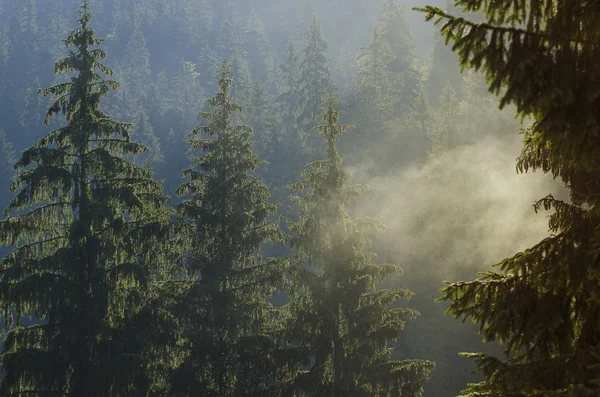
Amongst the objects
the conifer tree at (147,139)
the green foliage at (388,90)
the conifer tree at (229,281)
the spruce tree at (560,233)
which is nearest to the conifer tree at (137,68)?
the conifer tree at (147,139)

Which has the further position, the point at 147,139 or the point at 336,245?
the point at 147,139

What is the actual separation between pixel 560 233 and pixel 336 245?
12.4m

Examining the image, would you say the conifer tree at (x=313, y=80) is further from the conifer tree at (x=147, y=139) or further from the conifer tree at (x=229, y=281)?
the conifer tree at (x=229, y=281)

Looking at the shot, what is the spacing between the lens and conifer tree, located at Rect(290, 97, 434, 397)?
622 inches

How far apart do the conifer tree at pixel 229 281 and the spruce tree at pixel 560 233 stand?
1229cm

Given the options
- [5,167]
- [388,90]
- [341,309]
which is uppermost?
[5,167]

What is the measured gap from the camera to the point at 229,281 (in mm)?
18141

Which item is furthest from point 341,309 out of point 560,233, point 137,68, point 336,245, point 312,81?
point 137,68

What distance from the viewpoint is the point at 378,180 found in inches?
1729

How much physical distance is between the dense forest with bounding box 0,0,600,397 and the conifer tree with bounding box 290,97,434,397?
55 mm

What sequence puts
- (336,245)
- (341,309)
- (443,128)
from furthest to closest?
1. (443,128)
2. (336,245)
3. (341,309)

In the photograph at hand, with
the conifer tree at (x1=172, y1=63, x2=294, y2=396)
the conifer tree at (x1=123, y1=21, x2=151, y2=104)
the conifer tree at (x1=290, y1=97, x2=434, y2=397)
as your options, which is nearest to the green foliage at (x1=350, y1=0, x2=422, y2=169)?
the conifer tree at (x1=172, y1=63, x2=294, y2=396)

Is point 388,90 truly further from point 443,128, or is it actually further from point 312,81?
point 443,128

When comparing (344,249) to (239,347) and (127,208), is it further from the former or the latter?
(127,208)
